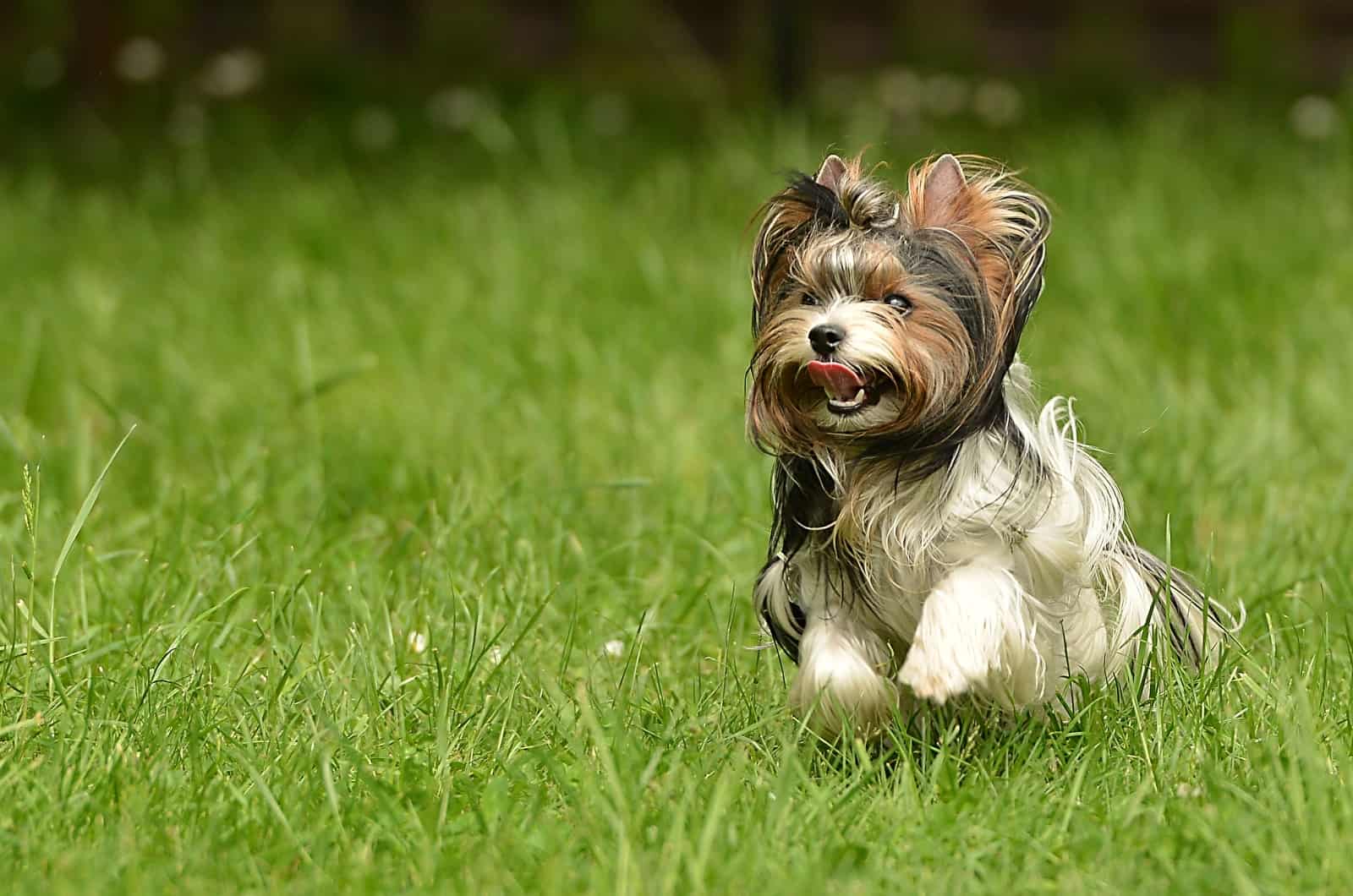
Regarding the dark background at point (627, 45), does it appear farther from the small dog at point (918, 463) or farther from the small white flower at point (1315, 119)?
the small dog at point (918, 463)

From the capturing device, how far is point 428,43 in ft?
33.7

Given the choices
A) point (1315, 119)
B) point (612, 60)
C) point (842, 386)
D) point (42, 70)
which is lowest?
point (42, 70)

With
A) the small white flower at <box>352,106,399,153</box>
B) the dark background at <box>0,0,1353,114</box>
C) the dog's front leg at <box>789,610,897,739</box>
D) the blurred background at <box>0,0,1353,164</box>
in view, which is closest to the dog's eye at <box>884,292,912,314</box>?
the dog's front leg at <box>789,610,897,739</box>

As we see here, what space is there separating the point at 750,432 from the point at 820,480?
14cm

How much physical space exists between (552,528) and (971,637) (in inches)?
61.9

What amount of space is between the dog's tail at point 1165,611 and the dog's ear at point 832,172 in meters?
0.73

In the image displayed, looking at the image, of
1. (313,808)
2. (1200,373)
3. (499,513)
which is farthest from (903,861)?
(1200,373)

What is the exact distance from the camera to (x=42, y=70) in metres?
9.60

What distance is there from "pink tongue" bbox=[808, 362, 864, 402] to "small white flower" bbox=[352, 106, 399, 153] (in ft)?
20.6

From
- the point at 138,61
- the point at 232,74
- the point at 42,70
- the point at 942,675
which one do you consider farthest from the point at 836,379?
the point at 42,70

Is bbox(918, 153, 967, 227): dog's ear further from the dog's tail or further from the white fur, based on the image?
the dog's tail

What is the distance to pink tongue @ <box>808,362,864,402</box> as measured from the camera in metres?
2.62

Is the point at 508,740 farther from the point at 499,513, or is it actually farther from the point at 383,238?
the point at 383,238

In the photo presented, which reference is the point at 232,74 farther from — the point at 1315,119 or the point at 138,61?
the point at 1315,119
